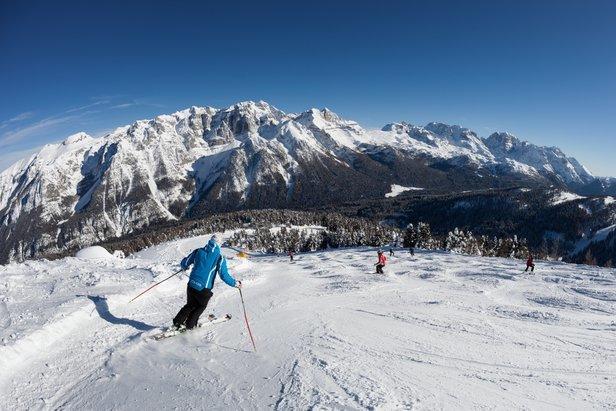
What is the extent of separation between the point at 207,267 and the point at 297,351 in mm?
3408

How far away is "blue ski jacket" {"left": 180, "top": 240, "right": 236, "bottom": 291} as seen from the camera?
1062cm

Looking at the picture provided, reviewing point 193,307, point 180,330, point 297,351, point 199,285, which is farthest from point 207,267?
point 297,351

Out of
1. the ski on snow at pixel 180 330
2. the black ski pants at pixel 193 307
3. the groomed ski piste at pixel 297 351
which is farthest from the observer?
the black ski pants at pixel 193 307

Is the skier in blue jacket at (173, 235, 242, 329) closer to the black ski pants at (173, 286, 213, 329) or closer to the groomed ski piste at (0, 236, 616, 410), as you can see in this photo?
the black ski pants at (173, 286, 213, 329)

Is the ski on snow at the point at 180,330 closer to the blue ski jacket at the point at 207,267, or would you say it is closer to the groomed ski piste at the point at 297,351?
the groomed ski piste at the point at 297,351

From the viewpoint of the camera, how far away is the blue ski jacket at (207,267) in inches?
418

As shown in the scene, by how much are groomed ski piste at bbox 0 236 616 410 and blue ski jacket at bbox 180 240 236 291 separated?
1350 millimetres

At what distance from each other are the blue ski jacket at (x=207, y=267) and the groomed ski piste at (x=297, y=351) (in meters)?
1.35

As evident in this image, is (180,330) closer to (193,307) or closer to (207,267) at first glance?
(193,307)

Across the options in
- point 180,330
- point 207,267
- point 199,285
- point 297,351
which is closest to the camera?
point 297,351

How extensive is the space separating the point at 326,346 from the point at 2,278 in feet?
47.9

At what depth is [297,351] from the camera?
30.0 ft

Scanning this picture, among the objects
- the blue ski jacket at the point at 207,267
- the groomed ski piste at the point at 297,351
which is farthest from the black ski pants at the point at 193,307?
the groomed ski piste at the point at 297,351

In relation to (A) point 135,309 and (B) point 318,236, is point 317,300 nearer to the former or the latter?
(A) point 135,309
